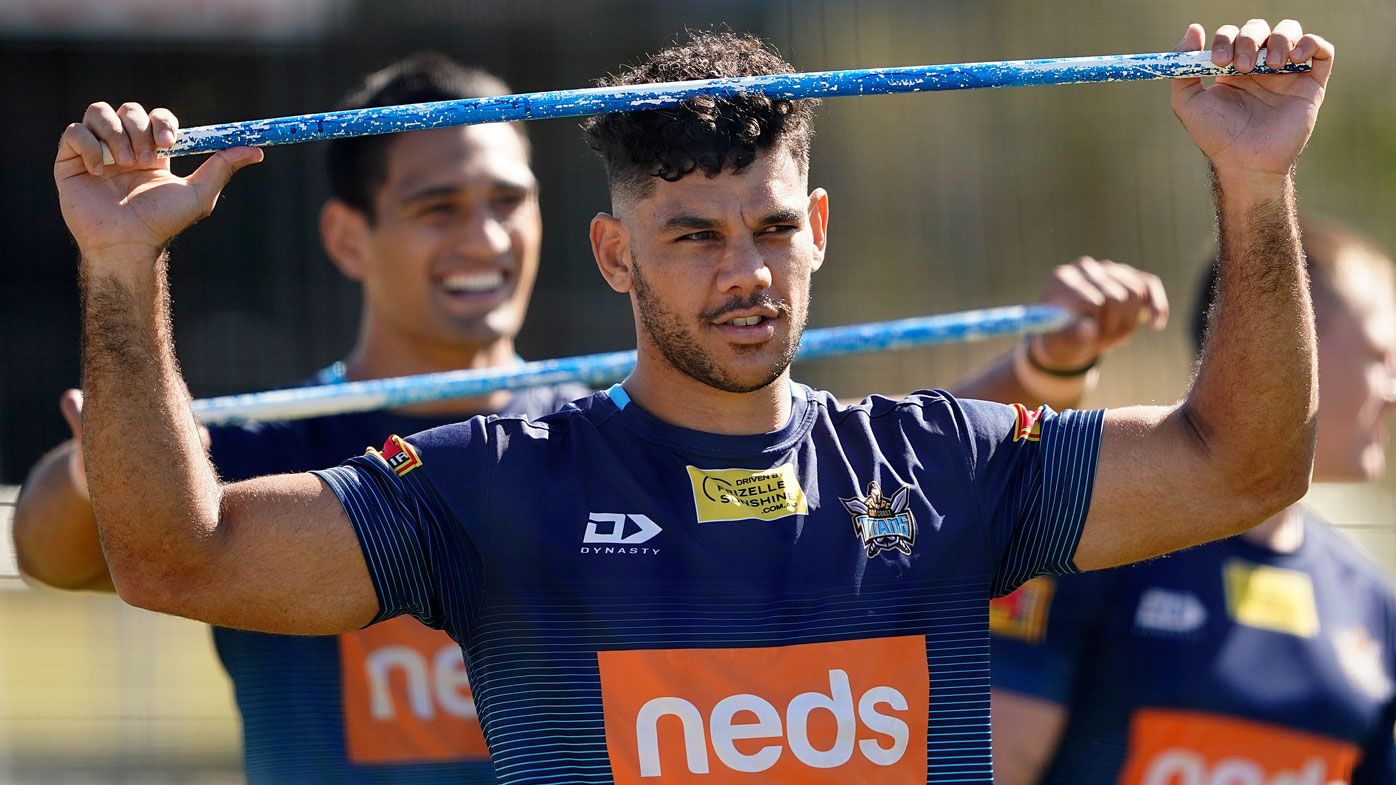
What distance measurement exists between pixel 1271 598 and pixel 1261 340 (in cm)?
145

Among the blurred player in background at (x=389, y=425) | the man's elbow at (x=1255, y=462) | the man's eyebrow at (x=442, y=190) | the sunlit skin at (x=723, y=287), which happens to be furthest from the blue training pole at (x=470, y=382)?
the man's elbow at (x=1255, y=462)

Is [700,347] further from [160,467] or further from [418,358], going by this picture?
[418,358]

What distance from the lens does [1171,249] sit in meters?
8.86

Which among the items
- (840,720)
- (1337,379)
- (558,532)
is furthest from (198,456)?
(1337,379)

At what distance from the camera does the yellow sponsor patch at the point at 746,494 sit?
2.68 m

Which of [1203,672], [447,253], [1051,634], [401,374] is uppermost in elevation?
[447,253]

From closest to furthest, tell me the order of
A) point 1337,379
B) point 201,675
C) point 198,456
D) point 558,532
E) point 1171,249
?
point 198,456, point 558,532, point 1337,379, point 201,675, point 1171,249

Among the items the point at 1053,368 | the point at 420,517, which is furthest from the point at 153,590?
the point at 1053,368

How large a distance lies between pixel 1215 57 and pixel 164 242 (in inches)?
62.5

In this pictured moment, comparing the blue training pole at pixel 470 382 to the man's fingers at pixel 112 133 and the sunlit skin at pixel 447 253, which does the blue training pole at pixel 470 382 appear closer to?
the sunlit skin at pixel 447 253

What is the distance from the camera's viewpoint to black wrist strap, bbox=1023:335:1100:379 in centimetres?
400

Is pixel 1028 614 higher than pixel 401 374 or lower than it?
lower

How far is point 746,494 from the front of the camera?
270 centimetres

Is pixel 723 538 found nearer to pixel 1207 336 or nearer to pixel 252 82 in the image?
pixel 1207 336
